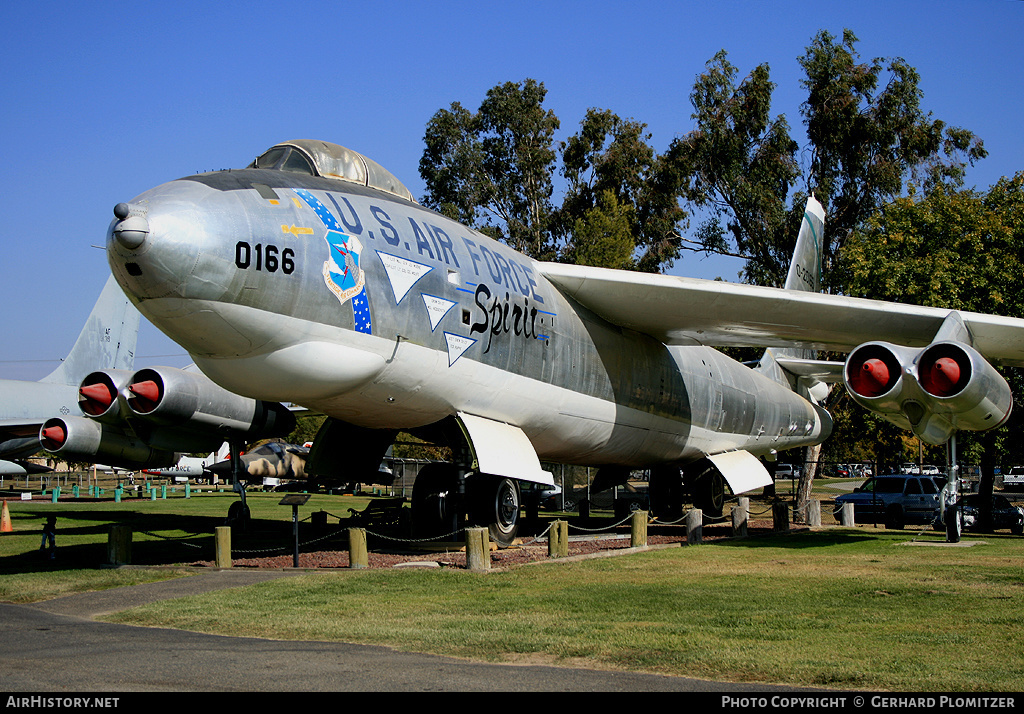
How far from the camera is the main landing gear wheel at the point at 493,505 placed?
13383 millimetres

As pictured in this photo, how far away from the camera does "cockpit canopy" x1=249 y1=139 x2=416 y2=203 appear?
11781 millimetres

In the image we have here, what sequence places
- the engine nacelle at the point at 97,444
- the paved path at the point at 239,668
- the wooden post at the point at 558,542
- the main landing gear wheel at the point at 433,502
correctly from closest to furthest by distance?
the paved path at the point at 239,668, the wooden post at the point at 558,542, the main landing gear wheel at the point at 433,502, the engine nacelle at the point at 97,444

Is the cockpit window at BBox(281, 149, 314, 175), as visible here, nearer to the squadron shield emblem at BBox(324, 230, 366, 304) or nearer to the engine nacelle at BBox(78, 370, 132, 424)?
the squadron shield emblem at BBox(324, 230, 366, 304)

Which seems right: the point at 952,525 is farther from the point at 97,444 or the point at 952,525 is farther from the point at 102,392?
the point at 97,444

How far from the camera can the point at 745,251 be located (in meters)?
35.4

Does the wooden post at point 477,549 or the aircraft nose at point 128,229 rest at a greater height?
the aircraft nose at point 128,229

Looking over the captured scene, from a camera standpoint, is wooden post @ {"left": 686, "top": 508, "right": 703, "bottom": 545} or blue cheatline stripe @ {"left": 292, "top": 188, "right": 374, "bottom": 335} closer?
blue cheatline stripe @ {"left": 292, "top": 188, "right": 374, "bottom": 335}

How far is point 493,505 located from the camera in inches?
527

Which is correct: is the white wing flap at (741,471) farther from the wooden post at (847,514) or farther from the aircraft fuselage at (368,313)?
the aircraft fuselage at (368,313)

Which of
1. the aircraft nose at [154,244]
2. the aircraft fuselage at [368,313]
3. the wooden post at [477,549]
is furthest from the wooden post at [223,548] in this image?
the aircraft nose at [154,244]

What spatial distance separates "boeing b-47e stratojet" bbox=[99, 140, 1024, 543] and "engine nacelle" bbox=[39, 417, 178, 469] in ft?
9.00

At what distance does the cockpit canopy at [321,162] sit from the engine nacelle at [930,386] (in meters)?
6.87

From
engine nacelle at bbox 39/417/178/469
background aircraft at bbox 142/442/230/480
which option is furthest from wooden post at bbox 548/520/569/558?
background aircraft at bbox 142/442/230/480
